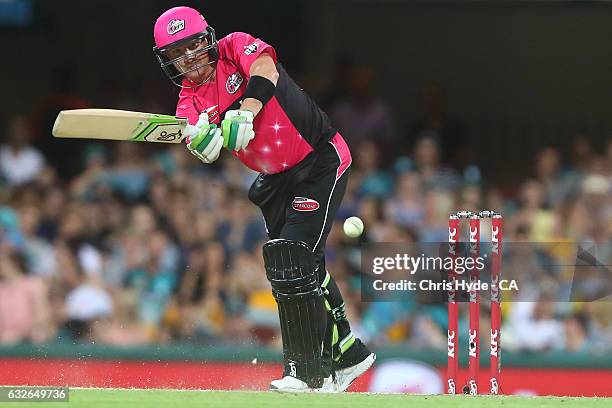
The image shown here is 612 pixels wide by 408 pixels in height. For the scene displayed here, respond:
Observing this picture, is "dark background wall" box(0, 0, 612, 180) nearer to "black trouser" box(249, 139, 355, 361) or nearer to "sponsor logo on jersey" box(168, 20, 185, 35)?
"black trouser" box(249, 139, 355, 361)

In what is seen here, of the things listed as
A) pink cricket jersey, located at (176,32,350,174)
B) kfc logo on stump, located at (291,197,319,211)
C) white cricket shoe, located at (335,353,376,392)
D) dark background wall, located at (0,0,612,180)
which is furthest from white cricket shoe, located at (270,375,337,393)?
dark background wall, located at (0,0,612,180)

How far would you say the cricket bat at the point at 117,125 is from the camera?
17.6 feet

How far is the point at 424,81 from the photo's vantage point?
1283 centimetres

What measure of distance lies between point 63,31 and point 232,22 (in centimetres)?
197

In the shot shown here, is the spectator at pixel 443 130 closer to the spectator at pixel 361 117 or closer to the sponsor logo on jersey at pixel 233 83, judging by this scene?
the spectator at pixel 361 117

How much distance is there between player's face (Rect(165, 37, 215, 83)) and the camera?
580cm

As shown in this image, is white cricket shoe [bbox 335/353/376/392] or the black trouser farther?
white cricket shoe [bbox 335/353/376/392]

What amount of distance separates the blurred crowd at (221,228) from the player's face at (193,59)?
3.31m

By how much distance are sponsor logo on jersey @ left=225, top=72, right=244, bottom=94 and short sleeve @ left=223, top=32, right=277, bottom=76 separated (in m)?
0.07

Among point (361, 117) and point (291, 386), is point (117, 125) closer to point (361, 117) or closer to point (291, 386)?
point (291, 386)

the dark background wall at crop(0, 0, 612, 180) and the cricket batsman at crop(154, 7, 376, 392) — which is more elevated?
the dark background wall at crop(0, 0, 612, 180)

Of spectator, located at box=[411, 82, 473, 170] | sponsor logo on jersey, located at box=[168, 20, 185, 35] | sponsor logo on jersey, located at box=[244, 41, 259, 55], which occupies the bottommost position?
sponsor logo on jersey, located at box=[244, 41, 259, 55]

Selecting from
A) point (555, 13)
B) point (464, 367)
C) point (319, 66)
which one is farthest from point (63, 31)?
point (464, 367)

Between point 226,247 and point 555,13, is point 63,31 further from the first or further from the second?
point 555,13
